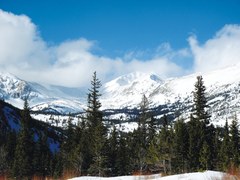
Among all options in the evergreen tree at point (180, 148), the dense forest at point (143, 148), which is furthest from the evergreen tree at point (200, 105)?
the evergreen tree at point (180, 148)

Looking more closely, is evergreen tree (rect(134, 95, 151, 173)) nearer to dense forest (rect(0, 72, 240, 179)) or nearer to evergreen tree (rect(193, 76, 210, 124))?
dense forest (rect(0, 72, 240, 179))

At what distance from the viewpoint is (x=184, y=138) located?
4869 cm

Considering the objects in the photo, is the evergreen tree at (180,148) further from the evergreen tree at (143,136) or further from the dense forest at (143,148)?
the evergreen tree at (143,136)

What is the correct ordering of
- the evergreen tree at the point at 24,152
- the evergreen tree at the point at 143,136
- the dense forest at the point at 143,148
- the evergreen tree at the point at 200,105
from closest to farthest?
the dense forest at the point at 143,148 → the evergreen tree at the point at 200,105 → the evergreen tree at the point at 143,136 → the evergreen tree at the point at 24,152

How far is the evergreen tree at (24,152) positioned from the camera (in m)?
57.6

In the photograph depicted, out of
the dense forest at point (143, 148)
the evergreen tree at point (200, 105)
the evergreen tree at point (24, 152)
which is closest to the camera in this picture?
the dense forest at point (143, 148)

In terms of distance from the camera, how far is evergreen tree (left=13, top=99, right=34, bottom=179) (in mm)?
57625

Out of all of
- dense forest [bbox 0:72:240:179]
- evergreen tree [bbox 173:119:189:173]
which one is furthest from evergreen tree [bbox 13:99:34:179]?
evergreen tree [bbox 173:119:189:173]

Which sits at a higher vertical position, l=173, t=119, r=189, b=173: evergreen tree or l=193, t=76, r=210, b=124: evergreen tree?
l=193, t=76, r=210, b=124: evergreen tree

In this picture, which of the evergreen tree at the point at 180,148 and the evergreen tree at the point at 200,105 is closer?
the evergreen tree at the point at 180,148

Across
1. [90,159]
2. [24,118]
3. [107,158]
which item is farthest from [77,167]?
[24,118]

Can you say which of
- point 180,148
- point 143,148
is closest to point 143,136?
point 143,148

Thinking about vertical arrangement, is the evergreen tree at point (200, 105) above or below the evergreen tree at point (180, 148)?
above

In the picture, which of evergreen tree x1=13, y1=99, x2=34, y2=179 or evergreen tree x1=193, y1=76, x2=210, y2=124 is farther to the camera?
evergreen tree x1=13, y1=99, x2=34, y2=179
